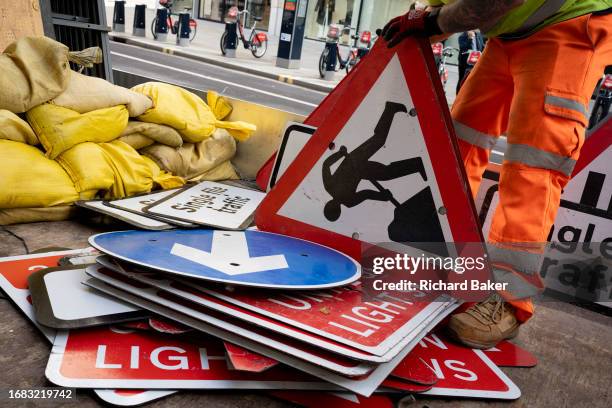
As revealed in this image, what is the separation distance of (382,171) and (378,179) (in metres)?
0.03

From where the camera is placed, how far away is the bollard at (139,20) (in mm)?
18794

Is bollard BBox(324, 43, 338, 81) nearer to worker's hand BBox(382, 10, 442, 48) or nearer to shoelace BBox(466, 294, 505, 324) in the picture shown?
worker's hand BBox(382, 10, 442, 48)

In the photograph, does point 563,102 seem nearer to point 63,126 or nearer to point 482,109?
point 482,109

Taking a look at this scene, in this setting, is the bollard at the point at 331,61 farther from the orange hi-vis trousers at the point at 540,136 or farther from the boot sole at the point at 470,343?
the boot sole at the point at 470,343

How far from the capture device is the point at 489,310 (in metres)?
1.98

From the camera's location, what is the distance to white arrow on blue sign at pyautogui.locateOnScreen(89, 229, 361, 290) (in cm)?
168

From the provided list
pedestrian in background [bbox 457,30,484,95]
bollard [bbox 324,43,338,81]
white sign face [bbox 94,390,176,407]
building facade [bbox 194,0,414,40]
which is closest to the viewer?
white sign face [bbox 94,390,176,407]

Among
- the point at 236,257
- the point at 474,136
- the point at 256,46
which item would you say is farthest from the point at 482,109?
the point at 256,46

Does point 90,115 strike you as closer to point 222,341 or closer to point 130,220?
point 130,220

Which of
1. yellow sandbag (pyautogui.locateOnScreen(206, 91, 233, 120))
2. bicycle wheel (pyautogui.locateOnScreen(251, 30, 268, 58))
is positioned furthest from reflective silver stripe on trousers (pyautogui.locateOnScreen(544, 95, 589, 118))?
bicycle wheel (pyautogui.locateOnScreen(251, 30, 268, 58))

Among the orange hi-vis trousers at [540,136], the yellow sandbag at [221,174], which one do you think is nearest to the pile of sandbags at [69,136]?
the yellow sandbag at [221,174]

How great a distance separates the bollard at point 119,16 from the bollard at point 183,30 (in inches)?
111

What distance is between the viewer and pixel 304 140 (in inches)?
104

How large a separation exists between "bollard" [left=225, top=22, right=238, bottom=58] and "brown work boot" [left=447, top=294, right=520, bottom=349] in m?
15.5
